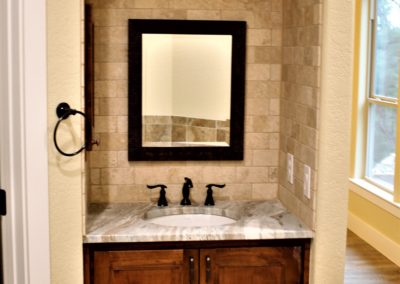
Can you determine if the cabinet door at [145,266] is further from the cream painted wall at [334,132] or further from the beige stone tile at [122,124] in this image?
the beige stone tile at [122,124]

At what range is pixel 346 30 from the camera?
2.83 meters

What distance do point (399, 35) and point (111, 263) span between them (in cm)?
371

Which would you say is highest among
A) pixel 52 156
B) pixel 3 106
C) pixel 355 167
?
pixel 3 106

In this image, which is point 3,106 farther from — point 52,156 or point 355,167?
point 355,167

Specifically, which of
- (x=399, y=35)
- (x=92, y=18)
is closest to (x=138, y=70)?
(x=92, y=18)

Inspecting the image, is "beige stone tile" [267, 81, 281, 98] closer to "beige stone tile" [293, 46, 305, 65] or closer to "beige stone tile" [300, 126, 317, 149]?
"beige stone tile" [293, 46, 305, 65]

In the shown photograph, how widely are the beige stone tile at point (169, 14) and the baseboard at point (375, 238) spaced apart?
2.90m

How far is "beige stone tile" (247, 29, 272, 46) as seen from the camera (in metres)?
3.48

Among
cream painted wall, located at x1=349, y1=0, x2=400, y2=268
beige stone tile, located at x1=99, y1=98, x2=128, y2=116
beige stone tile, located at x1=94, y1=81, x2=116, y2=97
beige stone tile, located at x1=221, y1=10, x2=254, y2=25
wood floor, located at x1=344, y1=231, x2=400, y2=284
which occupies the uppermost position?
beige stone tile, located at x1=221, y1=10, x2=254, y2=25

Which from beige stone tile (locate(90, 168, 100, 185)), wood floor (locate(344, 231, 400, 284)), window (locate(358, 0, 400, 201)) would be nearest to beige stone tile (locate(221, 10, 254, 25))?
beige stone tile (locate(90, 168, 100, 185))

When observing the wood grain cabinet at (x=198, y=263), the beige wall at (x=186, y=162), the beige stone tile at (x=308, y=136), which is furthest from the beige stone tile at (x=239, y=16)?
the wood grain cabinet at (x=198, y=263)

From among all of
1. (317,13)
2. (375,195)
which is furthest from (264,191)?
(375,195)

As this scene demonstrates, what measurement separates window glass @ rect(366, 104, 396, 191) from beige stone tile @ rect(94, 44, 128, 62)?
312 centimetres

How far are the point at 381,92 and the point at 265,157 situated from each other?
285 centimetres
